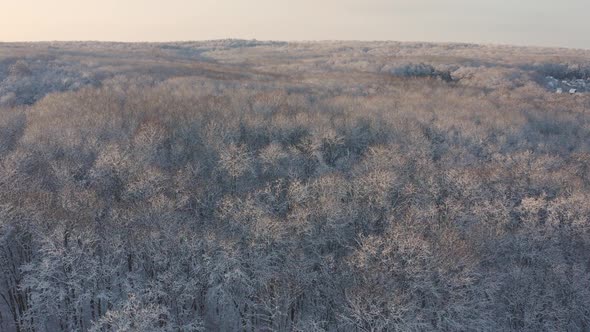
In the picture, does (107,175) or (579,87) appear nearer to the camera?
(107,175)

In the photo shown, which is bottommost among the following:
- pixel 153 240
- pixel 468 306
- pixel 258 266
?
pixel 468 306

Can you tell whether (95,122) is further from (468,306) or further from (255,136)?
(468,306)

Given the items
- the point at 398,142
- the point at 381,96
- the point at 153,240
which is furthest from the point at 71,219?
the point at 381,96

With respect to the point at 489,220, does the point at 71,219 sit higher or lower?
higher

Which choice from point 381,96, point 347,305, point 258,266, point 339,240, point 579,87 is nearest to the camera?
point 347,305

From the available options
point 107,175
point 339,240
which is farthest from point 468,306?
point 107,175

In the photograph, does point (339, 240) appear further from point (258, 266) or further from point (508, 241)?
point (508, 241)

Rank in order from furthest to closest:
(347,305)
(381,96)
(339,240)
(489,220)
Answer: (381,96)
(489,220)
(339,240)
(347,305)
